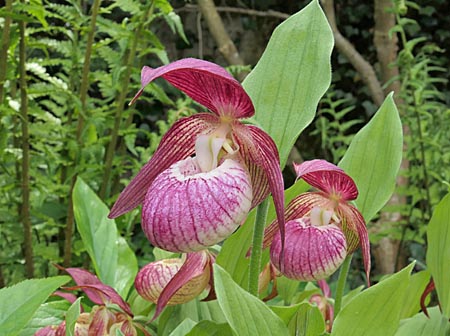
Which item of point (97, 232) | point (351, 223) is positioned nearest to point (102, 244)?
point (97, 232)

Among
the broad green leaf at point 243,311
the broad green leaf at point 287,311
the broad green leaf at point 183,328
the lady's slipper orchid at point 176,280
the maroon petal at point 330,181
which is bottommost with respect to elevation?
the broad green leaf at point 183,328

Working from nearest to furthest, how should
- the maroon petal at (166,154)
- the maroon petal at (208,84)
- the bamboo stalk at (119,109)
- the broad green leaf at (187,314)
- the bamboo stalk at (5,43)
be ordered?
the maroon petal at (208,84)
the maroon petal at (166,154)
the broad green leaf at (187,314)
the bamboo stalk at (5,43)
the bamboo stalk at (119,109)

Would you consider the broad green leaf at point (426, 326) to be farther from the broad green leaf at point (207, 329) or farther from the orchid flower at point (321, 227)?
the broad green leaf at point (207, 329)

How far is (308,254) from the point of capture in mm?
617

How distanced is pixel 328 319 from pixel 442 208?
290mm

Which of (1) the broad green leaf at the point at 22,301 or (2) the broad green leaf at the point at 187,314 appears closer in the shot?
(1) the broad green leaf at the point at 22,301

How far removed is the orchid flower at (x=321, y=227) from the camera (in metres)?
0.61

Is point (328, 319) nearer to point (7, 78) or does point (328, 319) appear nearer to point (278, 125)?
point (278, 125)

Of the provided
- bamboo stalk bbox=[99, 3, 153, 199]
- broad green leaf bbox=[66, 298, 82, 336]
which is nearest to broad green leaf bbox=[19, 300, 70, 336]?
broad green leaf bbox=[66, 298, 82, 336]

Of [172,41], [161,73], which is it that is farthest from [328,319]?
[172,41]

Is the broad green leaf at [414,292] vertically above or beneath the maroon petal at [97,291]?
beneath

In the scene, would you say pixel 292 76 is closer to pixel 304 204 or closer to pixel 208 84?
pixel 208 84

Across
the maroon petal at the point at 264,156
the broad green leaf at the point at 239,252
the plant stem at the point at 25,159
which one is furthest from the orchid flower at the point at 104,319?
the plant stem at the point at 25,159

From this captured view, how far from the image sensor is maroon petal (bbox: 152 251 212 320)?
2.03 feet
